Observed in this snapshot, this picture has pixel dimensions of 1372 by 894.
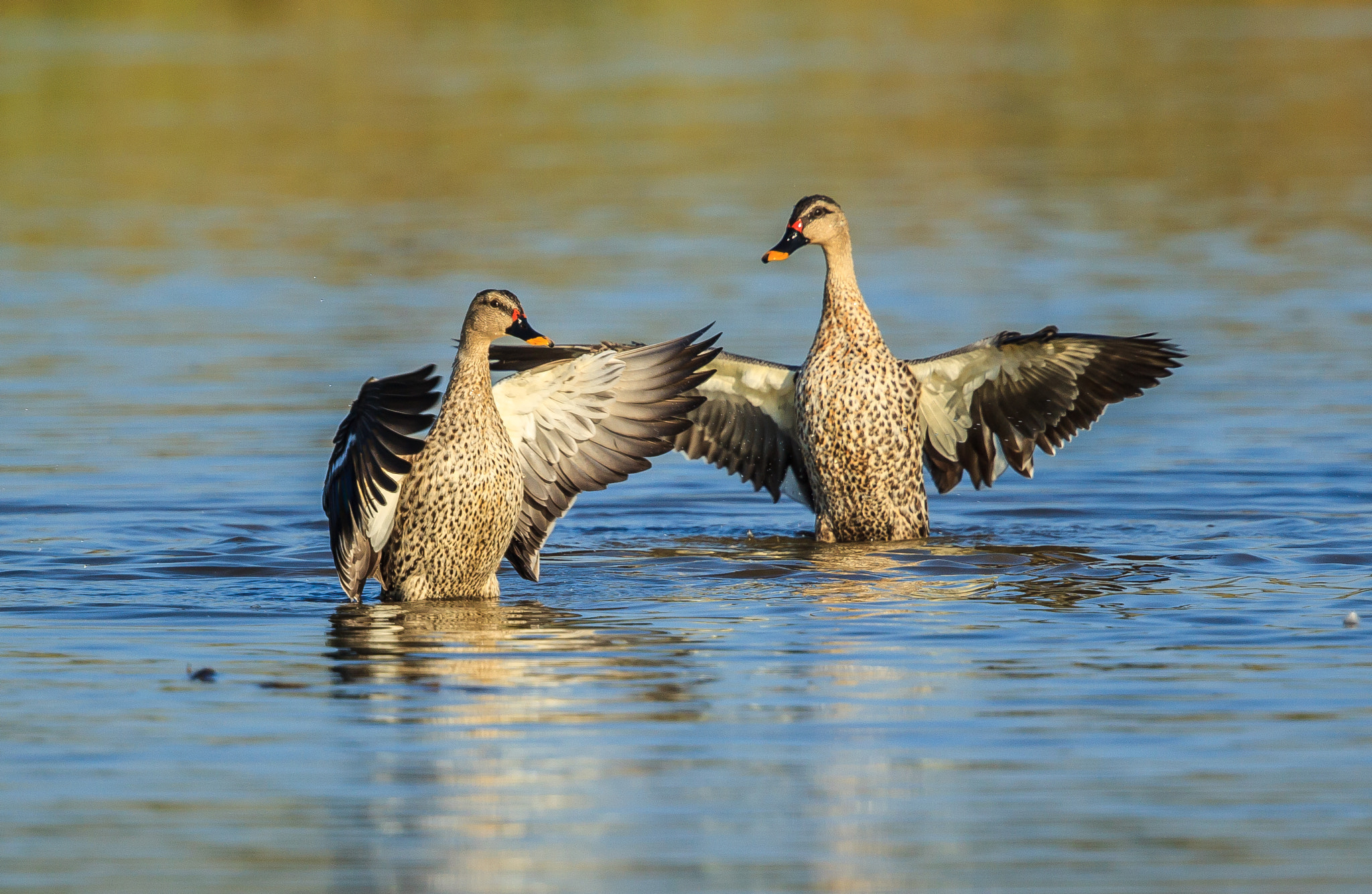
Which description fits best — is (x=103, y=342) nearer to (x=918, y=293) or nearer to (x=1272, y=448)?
(x=918, y=293)

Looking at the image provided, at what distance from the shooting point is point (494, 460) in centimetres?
984

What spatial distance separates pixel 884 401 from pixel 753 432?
36.1 inches

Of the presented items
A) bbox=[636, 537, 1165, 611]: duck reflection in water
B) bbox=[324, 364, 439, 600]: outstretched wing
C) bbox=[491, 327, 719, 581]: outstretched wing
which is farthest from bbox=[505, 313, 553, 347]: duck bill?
bbox=[636, 537, 1165, 611]: duck reflection in water

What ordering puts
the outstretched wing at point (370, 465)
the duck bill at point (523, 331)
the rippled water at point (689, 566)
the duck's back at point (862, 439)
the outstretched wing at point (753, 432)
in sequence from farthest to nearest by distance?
1. the outstretched wing at point (753, 432)
2. the duck's back at point (862, 439)
3. the duck bill at point (523, 331)
4. the outstretched wing at point (370, 465)
5. the rippled water at point (689, 566)

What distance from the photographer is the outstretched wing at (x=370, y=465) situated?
855 cm

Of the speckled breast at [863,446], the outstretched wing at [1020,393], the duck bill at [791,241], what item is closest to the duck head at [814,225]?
the duck bill at [791,241]

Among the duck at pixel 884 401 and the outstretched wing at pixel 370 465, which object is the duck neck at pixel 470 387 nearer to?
the outstretched wing at pixel 370 465

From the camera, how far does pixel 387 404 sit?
862 centimetres

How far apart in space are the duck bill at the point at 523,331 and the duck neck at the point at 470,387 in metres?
0.16

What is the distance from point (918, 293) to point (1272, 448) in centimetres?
602

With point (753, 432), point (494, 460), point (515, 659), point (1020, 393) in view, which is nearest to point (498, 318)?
point (494, 460)

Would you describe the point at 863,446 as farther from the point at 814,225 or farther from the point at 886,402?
the point at 814,225

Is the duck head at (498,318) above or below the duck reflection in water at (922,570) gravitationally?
above

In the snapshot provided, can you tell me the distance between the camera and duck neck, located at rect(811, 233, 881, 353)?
1139cm
